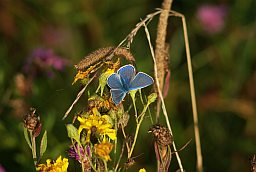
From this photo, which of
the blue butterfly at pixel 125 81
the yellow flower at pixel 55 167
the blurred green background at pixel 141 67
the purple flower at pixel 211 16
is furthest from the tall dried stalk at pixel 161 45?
the purple flower at pixel 211 16

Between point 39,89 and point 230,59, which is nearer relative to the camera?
point 39,89

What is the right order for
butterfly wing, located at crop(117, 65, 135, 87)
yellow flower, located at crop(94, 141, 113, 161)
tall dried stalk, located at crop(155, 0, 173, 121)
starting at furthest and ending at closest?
tall dried stalk, located at crop(155, 0, 173, 121) < butterfly wing, located at crop(117, 65, 135, 87) < yellow flower, located at crop(94, 141, 113, 161)

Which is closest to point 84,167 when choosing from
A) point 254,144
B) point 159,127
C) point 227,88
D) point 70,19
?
point 159,127

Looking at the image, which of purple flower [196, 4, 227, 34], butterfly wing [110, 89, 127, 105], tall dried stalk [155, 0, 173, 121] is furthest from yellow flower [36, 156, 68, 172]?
purple flower [196, 4, 227, 34]

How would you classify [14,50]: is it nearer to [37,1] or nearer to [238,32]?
[37,1]

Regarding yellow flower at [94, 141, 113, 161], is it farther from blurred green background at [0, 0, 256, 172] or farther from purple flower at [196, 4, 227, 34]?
purple flower at [196, 4, 227, 34]

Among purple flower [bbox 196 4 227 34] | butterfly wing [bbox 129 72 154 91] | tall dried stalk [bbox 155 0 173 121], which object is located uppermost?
purple flower [bbox 196 4 227 34]

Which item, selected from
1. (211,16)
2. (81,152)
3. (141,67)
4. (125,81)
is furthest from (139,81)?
(211,16)
